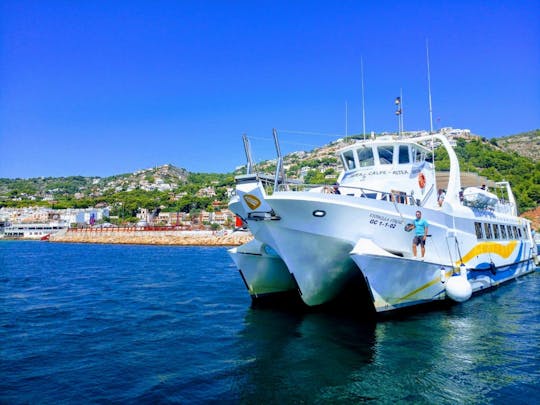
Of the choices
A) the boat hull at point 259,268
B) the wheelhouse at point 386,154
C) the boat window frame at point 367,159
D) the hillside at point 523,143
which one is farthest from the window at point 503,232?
the hillside at point 523,143

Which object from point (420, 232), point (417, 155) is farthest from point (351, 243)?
point (417, 155)

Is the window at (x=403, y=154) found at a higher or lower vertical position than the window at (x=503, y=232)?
higher

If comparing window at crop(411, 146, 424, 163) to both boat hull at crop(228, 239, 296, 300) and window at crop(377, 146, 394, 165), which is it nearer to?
window at crop(377, 146, 394, 165)

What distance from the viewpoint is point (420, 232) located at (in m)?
13.6

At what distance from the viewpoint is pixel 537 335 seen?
38.8 ft

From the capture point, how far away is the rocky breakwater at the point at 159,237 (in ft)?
274

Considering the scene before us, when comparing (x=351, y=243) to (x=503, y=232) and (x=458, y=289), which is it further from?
(x=503, y=232)

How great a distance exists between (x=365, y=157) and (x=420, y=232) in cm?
466

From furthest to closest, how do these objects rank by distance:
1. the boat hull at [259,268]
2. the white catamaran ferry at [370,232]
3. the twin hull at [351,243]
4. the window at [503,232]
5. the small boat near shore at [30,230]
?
the small boat near shore at [30,230] < the window at [503,232] < the boat hull at [259,268] < the white catamaran ferry at [370,232] < the twin hull at [351,243]

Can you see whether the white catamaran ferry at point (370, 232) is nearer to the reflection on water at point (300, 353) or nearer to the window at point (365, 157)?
the window at point (365, 157)

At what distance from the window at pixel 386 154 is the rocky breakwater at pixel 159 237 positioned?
2475 inches

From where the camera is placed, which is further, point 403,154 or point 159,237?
point 159,237

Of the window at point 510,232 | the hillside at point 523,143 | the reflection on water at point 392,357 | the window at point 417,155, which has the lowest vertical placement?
the reflection on water at point 392,357

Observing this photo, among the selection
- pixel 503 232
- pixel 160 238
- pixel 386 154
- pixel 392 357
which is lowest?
pixel 160 238
